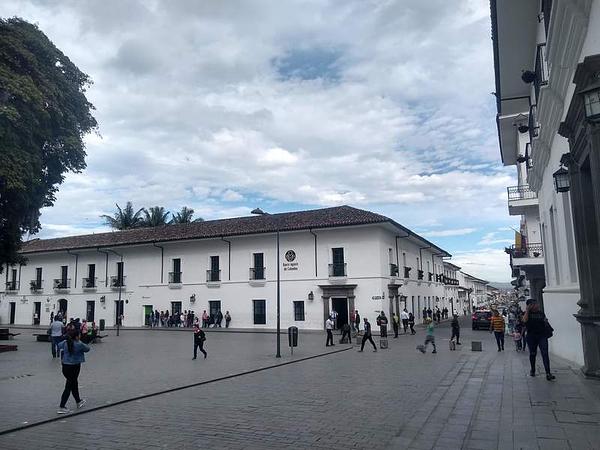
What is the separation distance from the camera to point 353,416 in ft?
25.0

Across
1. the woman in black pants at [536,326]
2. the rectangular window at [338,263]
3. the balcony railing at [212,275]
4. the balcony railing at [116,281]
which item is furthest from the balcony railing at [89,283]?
the woman in black pants at [536,326]

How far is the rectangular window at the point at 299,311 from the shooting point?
3370cm

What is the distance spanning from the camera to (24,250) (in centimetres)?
4550

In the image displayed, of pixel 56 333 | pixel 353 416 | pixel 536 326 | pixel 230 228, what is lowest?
pixel 353 416

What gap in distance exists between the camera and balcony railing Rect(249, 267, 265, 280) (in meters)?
35.3

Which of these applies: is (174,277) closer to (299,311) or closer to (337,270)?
(299,311)

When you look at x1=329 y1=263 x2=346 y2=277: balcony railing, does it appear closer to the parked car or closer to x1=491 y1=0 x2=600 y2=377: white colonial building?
the parked car

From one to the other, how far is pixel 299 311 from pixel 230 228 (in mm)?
8258

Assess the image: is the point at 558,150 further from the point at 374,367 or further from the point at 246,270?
the point at 246,270

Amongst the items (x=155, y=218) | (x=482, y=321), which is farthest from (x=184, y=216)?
(x=482, y=321)

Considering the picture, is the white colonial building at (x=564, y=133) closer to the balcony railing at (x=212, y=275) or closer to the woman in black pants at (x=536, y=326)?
the woman in black pants at (x=536, y=326)

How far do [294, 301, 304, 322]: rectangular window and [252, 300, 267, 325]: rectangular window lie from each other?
236cm

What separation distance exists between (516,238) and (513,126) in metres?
6.43

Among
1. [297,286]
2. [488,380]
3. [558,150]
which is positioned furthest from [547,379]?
[297,286]
